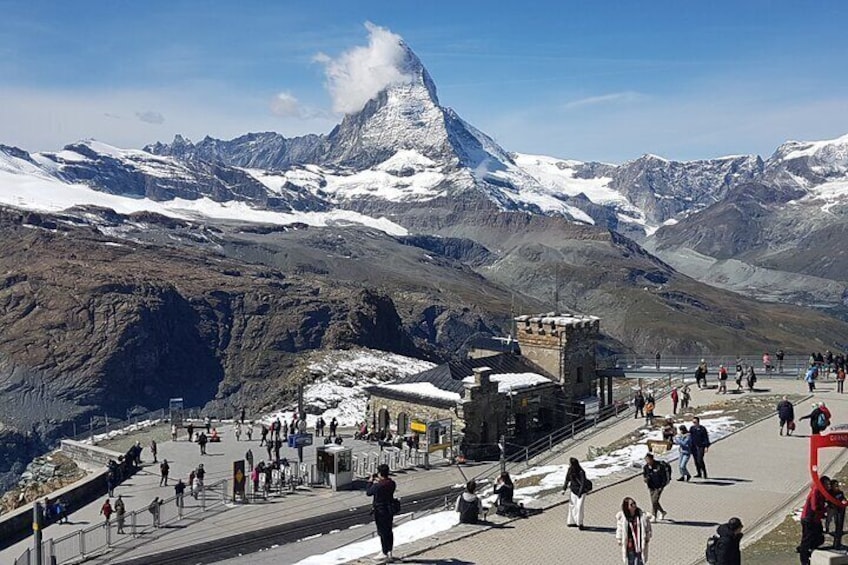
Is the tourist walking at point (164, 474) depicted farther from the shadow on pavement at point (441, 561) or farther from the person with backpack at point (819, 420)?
the person with backpack at point (819, 420)

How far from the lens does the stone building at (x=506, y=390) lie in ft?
118

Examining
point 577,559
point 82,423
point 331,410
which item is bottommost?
point 82,423

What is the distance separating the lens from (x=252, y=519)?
26.3 meters

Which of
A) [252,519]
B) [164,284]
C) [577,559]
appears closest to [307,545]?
[252,519]

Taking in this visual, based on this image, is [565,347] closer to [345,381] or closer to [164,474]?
[164,474]

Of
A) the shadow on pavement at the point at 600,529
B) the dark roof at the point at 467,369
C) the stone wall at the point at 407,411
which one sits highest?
the dark roof at the point at 467,369

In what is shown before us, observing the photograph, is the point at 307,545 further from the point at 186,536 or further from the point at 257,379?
the point at 257,379

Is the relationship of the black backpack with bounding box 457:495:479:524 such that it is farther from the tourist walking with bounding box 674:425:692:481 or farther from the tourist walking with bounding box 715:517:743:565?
the tourist walking with bounding box 715:517:743:565

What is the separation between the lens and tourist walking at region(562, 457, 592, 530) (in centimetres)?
1647

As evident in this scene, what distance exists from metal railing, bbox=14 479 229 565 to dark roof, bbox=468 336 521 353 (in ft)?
59.9

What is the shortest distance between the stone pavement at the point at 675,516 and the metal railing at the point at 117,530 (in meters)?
11.5

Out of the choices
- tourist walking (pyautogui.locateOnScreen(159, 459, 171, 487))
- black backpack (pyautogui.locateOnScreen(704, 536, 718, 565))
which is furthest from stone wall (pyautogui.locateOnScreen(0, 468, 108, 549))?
black backpack (pyautogui.locateOnScreen(704, 536, 718, 565))

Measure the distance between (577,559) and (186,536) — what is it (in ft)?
44.7

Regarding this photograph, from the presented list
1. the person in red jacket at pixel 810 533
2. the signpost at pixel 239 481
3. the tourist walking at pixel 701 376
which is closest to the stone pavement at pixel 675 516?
the person in red jacket at pixel 810 533
